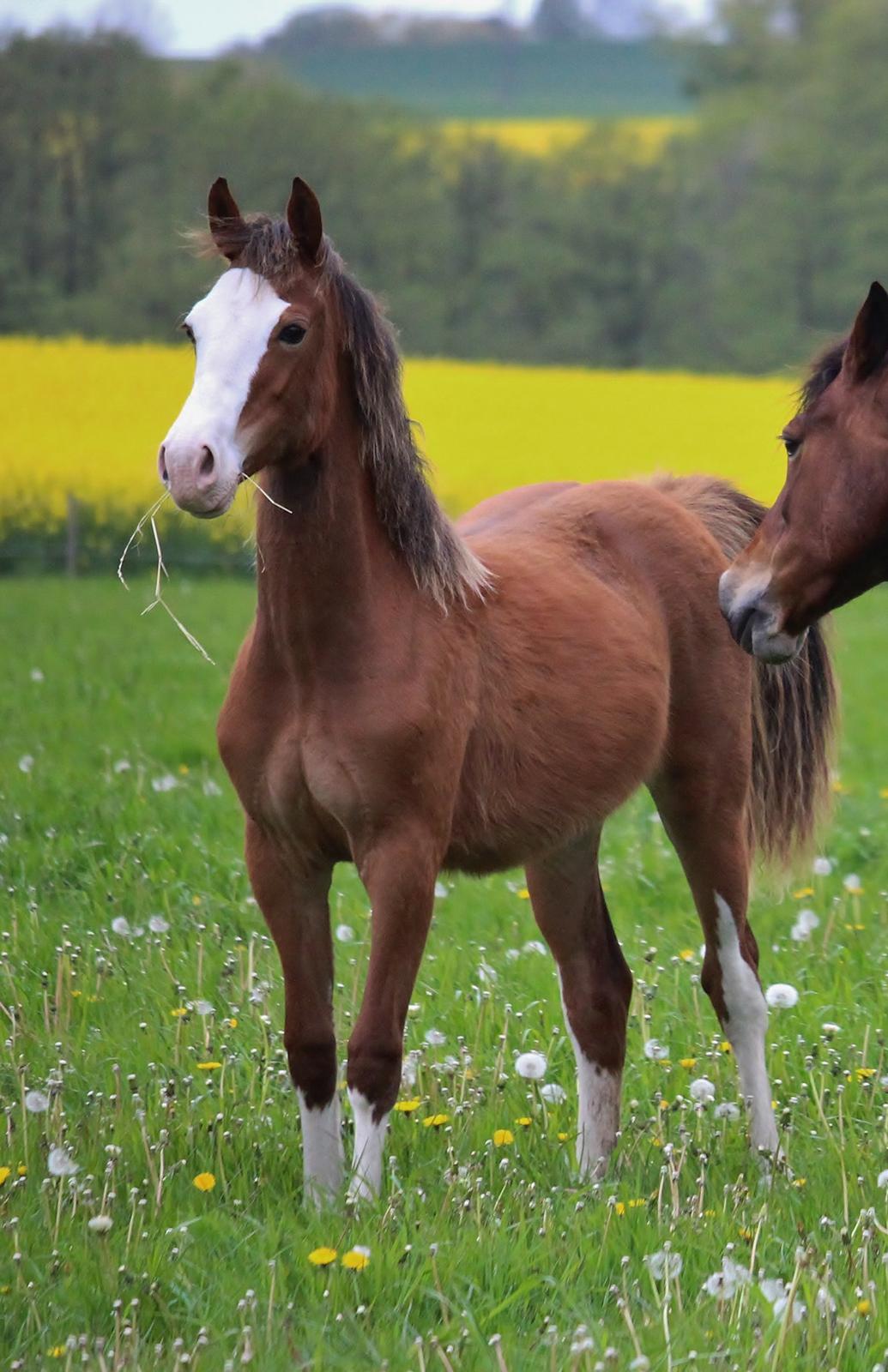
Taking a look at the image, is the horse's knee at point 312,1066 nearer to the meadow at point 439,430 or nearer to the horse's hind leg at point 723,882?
the horse's hind leg at point 723,882

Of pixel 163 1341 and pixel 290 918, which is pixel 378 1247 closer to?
pixel 163 1341

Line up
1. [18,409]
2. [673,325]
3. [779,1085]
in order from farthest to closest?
[673,325] < [18,409] < [779,1085]

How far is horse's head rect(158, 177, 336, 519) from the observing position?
3.01 m

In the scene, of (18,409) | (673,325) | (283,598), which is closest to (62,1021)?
(283,598)

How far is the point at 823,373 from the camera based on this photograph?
3662 millimetres

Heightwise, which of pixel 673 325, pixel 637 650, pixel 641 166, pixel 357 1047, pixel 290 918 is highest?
pixel 641 166

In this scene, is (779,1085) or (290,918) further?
(779,1085)

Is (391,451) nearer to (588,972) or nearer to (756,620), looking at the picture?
(756,620)

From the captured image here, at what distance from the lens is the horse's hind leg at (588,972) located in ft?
13.9

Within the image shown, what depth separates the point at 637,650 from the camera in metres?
4.23

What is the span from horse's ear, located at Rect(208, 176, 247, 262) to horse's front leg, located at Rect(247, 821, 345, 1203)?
4.33 feet

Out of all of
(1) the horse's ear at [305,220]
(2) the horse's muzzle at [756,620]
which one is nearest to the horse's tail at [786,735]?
(2) the horse's muzzle at [756,620]

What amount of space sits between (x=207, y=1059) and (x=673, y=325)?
26285 millimetres

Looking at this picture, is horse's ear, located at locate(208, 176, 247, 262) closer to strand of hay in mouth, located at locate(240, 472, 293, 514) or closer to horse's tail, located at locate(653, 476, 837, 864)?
strand of hay in mouth, located at locate(240, 472, 293, 514)
